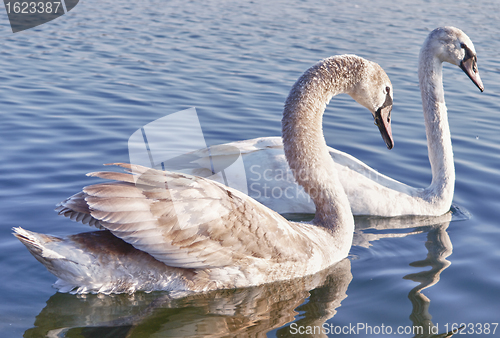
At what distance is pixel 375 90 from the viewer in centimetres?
514

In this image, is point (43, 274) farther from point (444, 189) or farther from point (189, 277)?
point (444, 189)

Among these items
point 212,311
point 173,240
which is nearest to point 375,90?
point 173,240

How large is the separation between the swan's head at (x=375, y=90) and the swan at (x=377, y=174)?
0.94 meters

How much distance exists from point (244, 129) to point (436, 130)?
2.94 meters

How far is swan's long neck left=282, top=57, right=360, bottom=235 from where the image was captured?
196 inches

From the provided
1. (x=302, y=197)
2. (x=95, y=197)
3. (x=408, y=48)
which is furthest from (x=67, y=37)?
(x=95, y=197)

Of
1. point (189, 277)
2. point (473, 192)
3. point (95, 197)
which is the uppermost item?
point (95, 197)

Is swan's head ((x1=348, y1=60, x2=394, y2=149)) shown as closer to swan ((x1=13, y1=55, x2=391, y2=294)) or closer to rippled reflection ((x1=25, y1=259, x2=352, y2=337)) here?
swan ((x1=13, y1=55, x2=391, y2=294))

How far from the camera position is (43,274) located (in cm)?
476

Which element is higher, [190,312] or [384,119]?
[384,119]

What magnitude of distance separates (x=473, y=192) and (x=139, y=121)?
16.0ft

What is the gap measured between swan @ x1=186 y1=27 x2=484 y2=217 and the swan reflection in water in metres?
1.31

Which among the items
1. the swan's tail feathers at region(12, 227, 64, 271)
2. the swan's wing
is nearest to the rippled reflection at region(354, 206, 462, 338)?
the swan's wing

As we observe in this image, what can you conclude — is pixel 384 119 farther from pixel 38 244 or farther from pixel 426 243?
pixel 38 244
